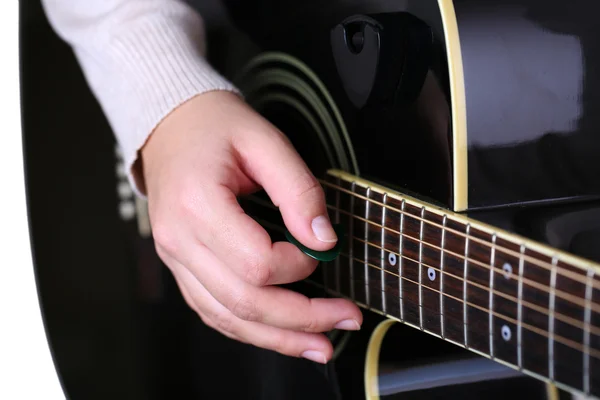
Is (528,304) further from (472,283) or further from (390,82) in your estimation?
(390,82)

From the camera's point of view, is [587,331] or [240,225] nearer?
[587,331]

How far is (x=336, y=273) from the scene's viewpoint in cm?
81

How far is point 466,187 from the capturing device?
65 centimetres

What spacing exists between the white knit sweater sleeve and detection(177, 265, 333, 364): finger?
18 cm

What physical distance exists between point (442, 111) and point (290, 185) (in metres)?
0.15

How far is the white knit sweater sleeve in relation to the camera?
0.87 meters

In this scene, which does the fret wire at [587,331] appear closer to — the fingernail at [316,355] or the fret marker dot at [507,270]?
the fret marker dot at [507,270]

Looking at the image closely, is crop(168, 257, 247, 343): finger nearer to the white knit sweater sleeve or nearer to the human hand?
the human hand

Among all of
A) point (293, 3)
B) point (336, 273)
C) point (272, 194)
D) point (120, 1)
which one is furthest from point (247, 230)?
point (120, 1)

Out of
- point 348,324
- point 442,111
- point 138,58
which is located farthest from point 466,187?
point 138,58

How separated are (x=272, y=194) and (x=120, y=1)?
15.9 inches

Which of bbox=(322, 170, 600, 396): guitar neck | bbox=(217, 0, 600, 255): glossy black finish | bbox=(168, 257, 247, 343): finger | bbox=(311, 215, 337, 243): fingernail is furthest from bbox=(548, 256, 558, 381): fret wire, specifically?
bbox=(168, 257, 247, 343): finger

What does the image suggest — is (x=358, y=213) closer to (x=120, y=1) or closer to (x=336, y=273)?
(x=336, y=273)

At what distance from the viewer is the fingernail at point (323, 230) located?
0.69m
